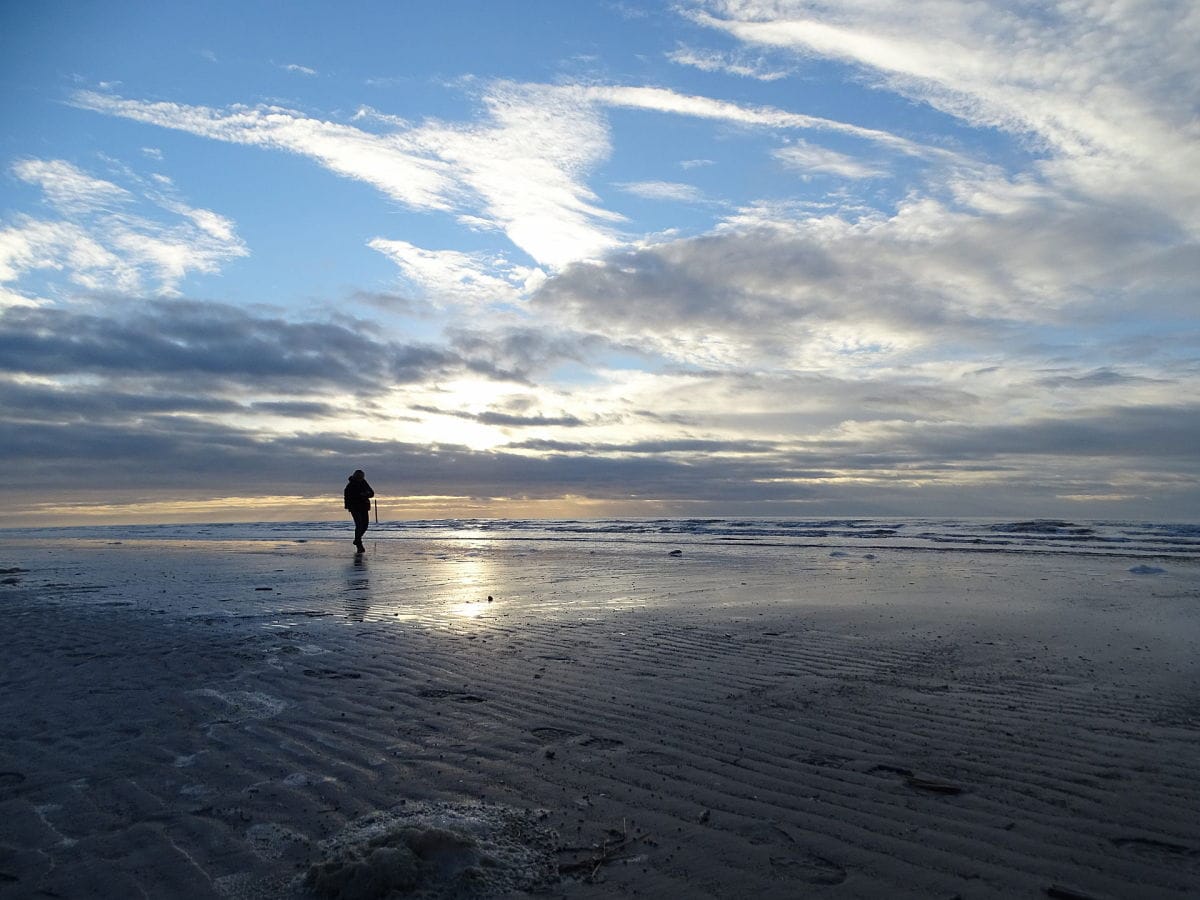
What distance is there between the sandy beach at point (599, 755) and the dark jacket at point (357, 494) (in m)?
14.4

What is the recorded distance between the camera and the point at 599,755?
5.05 metres

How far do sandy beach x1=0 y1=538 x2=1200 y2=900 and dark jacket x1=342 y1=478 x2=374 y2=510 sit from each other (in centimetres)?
1443

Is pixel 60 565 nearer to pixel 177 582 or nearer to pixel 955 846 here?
pixel 177 582

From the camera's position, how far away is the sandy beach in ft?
11.4

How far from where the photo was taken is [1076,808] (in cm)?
419

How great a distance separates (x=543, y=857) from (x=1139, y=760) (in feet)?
13.4

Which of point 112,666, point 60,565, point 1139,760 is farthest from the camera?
point 60,565

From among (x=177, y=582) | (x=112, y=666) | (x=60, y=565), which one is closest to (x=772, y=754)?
(x=112, y=666)

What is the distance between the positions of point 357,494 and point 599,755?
886 inches

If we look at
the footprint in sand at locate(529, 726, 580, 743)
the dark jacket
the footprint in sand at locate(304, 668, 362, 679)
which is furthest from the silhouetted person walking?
the footprint in sand at locate(529, 726, 580, 743)

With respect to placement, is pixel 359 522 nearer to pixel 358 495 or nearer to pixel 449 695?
pixel 358 495

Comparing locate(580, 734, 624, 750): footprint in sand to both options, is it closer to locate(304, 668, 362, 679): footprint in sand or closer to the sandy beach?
the sandy beach

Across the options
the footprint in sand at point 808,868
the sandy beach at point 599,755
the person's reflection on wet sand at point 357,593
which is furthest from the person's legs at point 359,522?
the footprint in sand at point 808,868

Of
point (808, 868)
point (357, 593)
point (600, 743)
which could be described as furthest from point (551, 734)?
point (357, 593)
